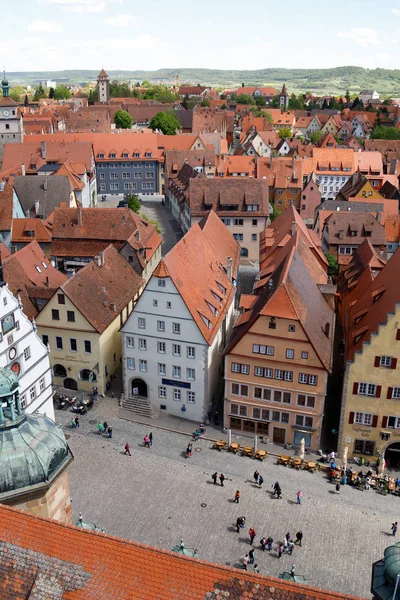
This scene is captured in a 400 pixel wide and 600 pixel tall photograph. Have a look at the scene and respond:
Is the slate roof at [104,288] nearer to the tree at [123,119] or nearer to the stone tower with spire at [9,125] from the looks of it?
the stone tower with spire at [9,125]

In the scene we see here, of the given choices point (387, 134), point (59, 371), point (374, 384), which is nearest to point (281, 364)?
point (374, 384)

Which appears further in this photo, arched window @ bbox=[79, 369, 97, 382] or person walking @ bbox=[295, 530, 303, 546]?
arched window @ bbox=[79, 369, 97, 382]

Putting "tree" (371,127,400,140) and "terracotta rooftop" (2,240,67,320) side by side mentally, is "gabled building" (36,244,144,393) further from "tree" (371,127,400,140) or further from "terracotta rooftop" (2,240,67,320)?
"tree" (371,127,400,140)

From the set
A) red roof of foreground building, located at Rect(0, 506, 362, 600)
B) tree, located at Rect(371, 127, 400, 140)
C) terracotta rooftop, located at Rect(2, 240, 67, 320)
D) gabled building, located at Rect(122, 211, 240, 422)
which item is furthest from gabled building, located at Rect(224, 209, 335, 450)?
tree, located at Rect(371, 127, 400, 140)

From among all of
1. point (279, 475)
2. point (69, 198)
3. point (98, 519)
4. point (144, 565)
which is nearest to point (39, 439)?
point (144, 565)

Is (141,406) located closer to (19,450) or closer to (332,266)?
(19,450)

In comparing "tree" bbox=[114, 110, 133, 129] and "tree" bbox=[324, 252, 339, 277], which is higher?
"tree" bbox=[114, 110, 133, 129]

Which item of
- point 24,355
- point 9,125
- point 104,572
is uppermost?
point 9,125
